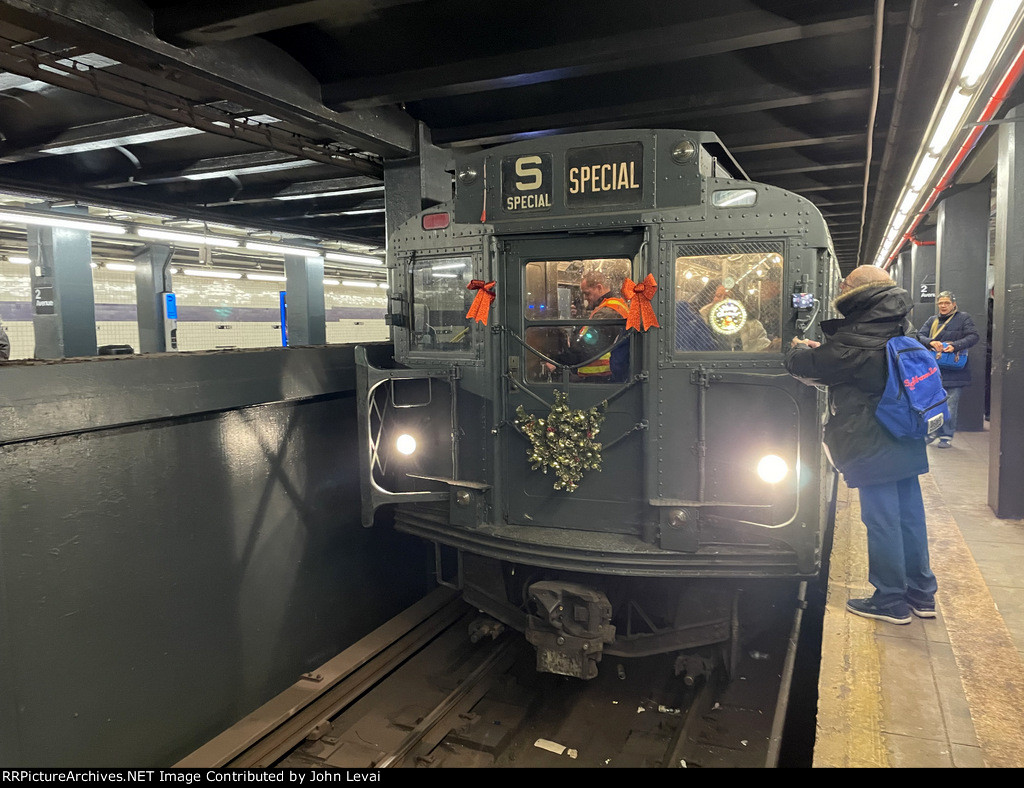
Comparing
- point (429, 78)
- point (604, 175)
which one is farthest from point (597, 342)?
point (429, 78)

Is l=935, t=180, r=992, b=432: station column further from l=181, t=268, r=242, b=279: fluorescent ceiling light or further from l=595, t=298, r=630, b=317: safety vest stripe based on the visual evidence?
l=181, t=268, r=242, b=279: fluorescent ceiling light

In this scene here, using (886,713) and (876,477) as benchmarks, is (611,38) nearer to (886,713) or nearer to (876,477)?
(876,477)

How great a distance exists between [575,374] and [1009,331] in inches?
184

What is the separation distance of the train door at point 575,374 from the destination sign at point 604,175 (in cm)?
23

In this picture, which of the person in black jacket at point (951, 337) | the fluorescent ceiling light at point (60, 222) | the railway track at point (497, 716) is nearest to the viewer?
the railway track at point (497, 716)

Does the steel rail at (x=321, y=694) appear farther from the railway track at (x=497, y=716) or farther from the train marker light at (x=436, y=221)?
the train marker light at (x=436, y=221)

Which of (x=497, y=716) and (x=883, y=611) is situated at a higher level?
(x=883, y=611)

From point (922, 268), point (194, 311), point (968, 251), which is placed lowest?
point (194, 311)

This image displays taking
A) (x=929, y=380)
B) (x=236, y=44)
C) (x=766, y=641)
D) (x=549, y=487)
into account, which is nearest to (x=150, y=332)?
(x=236, y=44)

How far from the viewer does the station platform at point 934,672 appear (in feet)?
10.1

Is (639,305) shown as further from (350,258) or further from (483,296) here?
(350,258)

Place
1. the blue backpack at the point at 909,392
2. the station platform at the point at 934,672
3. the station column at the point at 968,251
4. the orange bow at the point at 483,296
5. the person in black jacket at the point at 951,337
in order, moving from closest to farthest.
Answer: the station platform at the point at 934,672 → the blue backpack at the point at 909,392 → the orange bow at the point at 483,296 → the person in black jacket at the point at 951,337 → the station column at the point at 968,251

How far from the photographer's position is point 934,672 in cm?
370

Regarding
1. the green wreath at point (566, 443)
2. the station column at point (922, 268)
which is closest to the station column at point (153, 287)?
the green wreath at point (566, 443)
